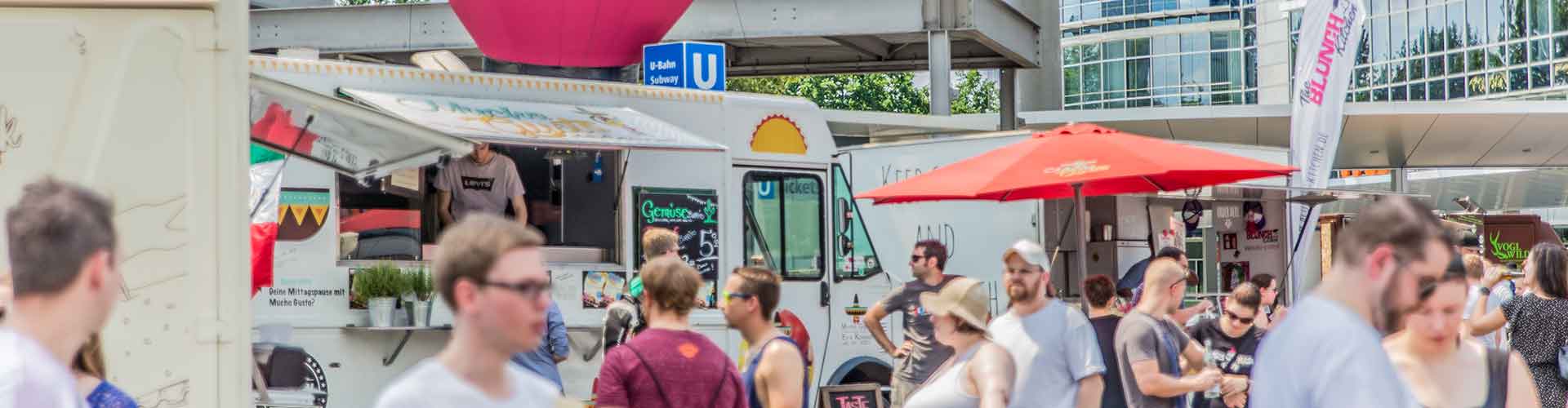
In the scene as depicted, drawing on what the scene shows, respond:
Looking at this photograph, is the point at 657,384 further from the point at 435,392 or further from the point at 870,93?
the point at 870,93

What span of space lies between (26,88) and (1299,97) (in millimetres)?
14618

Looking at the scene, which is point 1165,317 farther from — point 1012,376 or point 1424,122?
point 1424,122

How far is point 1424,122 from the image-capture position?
949 inches

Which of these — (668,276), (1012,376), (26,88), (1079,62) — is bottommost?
(1012,376)

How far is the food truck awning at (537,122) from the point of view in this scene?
9320 millimetres

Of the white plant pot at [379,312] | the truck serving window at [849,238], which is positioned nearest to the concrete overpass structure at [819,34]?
the truck serving window at [849,238]

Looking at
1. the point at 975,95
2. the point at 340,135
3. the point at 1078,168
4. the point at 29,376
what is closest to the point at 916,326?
the point at 1078,168

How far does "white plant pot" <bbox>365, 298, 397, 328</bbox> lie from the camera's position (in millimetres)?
9141

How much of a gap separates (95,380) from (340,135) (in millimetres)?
4116

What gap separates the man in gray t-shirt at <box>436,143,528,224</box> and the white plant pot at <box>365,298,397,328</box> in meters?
1.04

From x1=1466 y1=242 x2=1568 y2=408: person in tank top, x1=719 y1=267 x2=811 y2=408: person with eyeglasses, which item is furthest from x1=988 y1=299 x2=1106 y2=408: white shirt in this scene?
x1=1466 y1=242 x2=1568 y2=408: person in tank top

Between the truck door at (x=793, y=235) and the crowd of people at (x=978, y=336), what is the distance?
2.00 meters

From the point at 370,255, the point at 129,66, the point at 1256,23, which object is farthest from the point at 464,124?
the point at 1256,23

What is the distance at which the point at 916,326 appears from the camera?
9.11m
